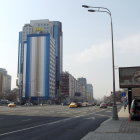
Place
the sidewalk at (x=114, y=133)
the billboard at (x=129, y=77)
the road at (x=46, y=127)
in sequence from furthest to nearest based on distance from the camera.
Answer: the billboard at (x=129, y=77) < the road at (x=46, y=127) < the sidewalk at (x=114, y=133)

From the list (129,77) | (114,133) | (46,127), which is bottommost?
(46,127)

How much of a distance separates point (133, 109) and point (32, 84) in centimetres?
15194

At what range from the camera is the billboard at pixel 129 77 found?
3183 centimetres

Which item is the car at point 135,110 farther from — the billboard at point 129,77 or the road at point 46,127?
the billboard at point 129,77

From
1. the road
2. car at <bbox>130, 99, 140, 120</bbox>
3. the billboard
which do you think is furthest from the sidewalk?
the billboard

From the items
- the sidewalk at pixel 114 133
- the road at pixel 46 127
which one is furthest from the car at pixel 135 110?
the sidewalk at pixel 114 133

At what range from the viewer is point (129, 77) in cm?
3200

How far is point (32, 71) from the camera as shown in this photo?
174 metres

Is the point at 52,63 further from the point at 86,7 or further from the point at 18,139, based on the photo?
the point at 18,139

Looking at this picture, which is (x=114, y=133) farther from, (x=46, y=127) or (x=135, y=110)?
(x=135, y=110)

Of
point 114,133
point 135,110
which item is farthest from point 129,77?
point 114,133

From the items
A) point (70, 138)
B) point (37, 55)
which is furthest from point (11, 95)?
point (70, 138)

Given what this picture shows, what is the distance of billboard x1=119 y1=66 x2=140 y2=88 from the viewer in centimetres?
3183

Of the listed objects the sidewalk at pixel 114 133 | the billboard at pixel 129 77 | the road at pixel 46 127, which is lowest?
the road at pixel 46 127
